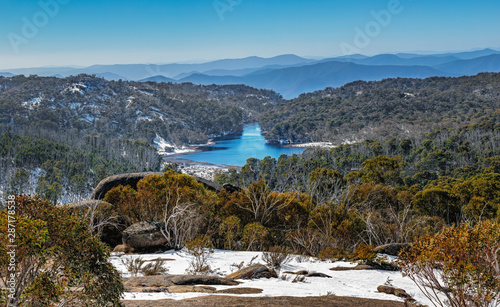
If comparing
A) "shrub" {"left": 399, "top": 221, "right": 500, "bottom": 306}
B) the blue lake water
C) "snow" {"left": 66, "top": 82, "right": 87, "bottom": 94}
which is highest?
"snow" {"left": 66, "top": 82, "right": 87, "bottom": 94}

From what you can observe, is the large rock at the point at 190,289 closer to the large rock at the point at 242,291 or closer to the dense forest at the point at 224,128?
the large rock at the point at 242,291

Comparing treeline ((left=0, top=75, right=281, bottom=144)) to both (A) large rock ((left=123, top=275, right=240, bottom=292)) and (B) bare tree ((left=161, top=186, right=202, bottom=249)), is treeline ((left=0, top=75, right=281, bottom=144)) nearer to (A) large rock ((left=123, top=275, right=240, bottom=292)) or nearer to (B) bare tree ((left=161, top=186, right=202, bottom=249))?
(B) bare tree ((left=161, top=186, right=202, bottom=249))

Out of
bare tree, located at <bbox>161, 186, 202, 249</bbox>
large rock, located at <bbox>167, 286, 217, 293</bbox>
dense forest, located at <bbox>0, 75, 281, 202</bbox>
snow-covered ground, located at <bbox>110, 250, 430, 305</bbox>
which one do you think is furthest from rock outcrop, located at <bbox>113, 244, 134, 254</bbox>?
dense forest, located at <bbox>0, 75, 281, 202</bbox>

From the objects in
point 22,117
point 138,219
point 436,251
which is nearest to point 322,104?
point 22,117

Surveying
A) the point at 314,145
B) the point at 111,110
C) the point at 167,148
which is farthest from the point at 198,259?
the point at 111,110

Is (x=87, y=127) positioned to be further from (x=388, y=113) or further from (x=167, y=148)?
(x=388, y=113)

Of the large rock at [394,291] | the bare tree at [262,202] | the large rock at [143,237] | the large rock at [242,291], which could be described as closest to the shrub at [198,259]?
the large rock at [143,237]
